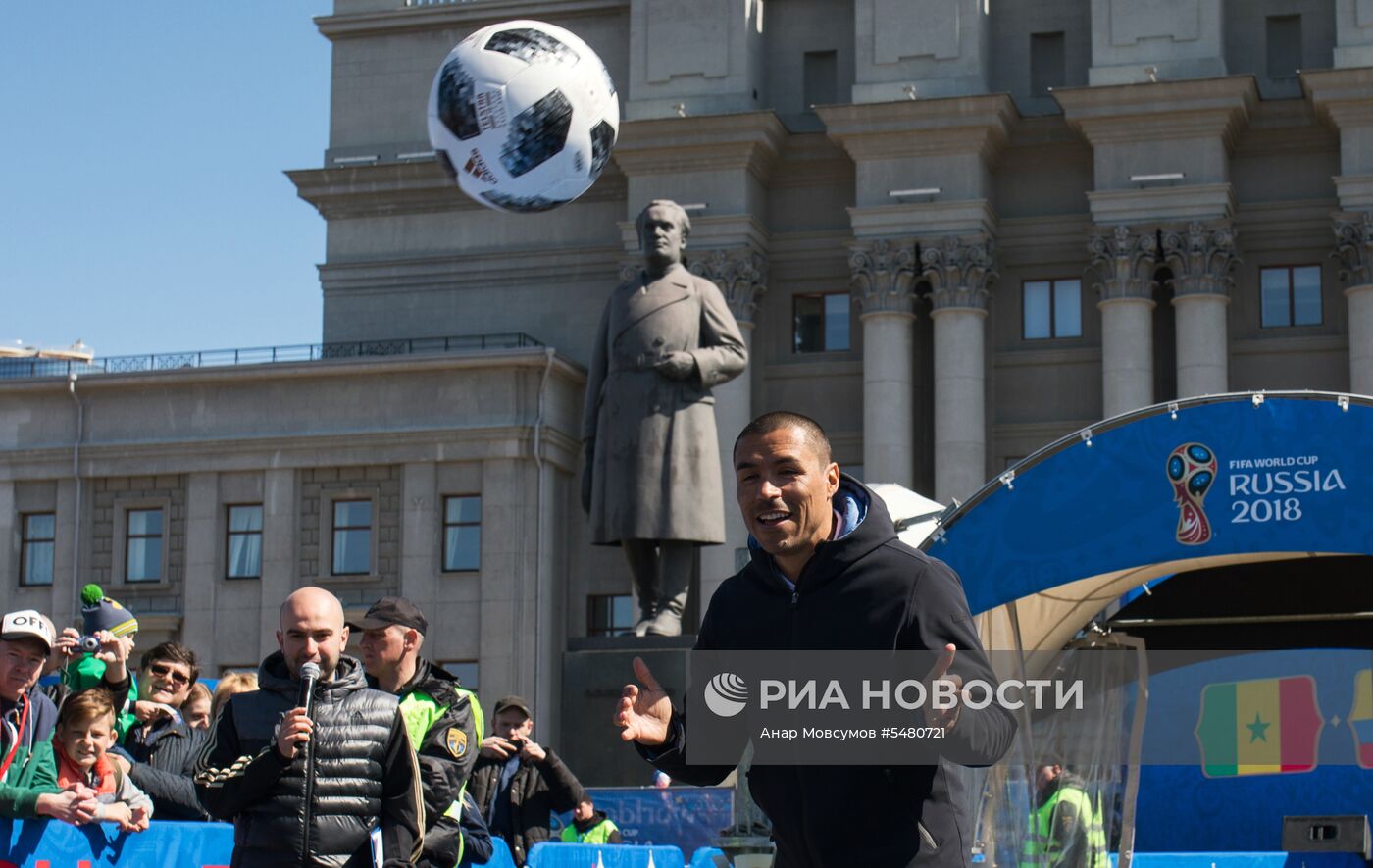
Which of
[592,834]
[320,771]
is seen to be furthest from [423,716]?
[592,834]

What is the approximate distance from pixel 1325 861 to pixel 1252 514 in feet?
9.88

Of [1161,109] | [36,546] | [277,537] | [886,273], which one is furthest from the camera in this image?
[36,546]

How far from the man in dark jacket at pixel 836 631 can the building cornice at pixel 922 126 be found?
4341 centimetres

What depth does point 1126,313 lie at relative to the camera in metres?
48.0

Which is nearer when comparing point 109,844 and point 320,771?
point 320,771

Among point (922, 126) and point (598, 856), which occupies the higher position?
point (922, 126)

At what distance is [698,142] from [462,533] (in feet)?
34.2

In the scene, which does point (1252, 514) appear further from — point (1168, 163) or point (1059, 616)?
point (1168, 163)

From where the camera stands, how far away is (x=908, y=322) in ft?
163

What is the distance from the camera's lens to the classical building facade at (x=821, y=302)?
47812 millimetres

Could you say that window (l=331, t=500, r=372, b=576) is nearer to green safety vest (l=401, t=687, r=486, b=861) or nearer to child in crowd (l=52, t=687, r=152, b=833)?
child in crowd (l=52, t=687, r=152, b=833)

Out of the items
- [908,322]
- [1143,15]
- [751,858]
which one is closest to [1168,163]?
[1143,15]

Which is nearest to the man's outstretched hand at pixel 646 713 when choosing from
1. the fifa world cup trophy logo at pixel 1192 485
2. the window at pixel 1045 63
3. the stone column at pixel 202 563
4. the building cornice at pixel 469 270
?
the fifa world cup trophy logo at pixel 1192 485

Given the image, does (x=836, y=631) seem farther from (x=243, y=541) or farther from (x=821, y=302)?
(x=821, y=302)
